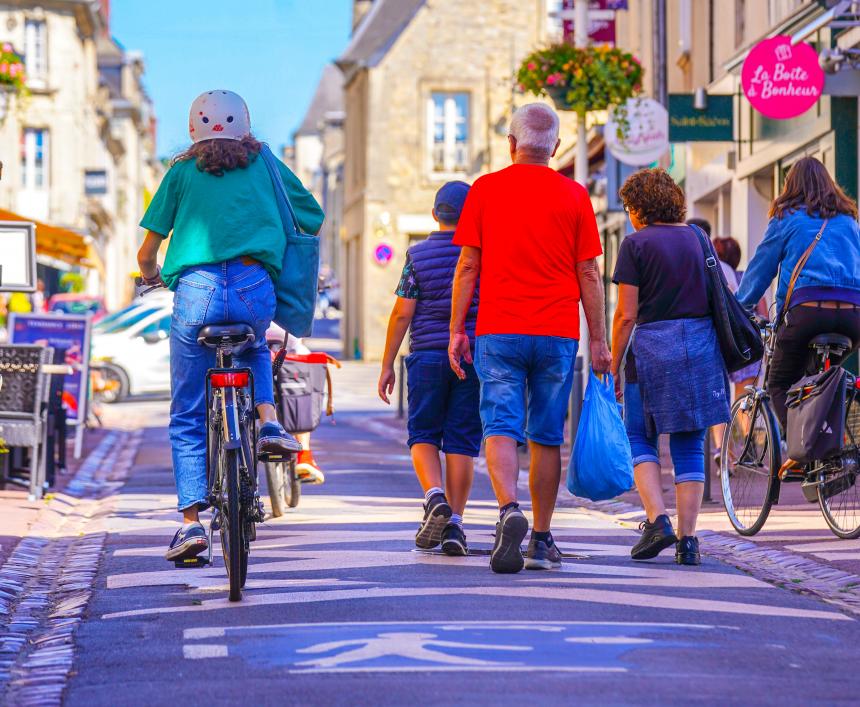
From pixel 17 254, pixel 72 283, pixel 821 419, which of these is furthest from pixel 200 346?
pixel 72 283

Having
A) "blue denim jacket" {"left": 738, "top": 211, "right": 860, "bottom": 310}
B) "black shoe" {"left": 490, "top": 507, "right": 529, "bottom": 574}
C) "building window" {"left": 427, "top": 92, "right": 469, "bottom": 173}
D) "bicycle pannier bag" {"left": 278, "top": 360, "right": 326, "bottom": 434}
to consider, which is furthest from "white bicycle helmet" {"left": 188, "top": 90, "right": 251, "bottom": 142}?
"building window" {"left": 427, "top": 92, "right": 469, "bottom": 173}

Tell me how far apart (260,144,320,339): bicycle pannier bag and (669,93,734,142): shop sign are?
11.3m

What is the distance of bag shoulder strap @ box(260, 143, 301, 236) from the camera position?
729cm

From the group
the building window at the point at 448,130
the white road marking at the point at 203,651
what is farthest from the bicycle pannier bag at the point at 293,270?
the building window at the point at 448,130

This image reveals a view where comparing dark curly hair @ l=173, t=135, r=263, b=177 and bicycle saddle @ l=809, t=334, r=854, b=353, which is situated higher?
dark curly hair @ l=173, t=135, r=263, b=177

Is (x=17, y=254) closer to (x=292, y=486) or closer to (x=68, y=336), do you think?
(x=292, y=486)

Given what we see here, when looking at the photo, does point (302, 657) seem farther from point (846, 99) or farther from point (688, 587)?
point (846, 99)

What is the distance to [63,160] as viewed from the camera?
55.7 metres

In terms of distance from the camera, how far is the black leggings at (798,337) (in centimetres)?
870

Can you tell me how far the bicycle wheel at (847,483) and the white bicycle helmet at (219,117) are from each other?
3.13m

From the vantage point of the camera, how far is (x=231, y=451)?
668 cm

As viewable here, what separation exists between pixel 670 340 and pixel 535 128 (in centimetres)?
115

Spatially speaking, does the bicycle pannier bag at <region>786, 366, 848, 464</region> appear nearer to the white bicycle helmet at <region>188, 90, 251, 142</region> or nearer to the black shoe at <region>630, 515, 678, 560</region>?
the black shoe at <region>630, 515, 678, 560</region>

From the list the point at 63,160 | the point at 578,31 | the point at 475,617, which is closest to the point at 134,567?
the point at 475,617
